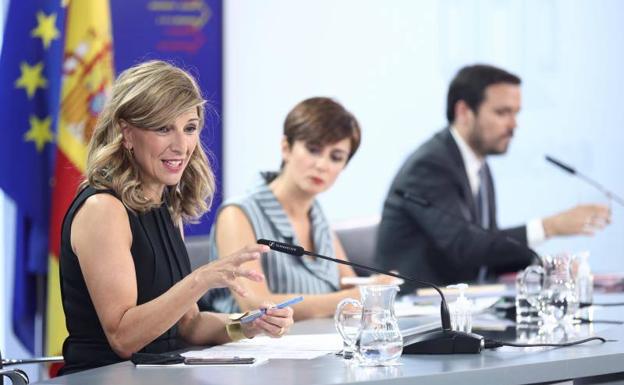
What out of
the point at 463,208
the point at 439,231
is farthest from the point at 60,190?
the point at 463,208

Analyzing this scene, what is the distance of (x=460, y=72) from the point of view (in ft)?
16.3

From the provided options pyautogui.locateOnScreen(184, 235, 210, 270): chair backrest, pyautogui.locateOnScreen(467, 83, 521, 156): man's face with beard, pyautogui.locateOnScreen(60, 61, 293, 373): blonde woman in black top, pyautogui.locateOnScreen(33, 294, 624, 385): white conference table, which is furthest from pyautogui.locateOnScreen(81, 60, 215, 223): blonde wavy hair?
pyautogui.locateOnScreen(467, 83, 521, 156): man's face with beard

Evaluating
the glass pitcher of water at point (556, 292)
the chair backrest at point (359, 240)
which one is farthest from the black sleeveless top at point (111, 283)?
the chair backrest at point (359, 240)

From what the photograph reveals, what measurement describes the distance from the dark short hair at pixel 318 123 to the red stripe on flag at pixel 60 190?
99 centimetres

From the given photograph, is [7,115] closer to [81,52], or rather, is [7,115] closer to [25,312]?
[81,52]

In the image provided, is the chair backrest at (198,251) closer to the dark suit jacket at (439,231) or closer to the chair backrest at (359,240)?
the chair backrest at (359,240)

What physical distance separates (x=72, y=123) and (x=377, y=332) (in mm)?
2368

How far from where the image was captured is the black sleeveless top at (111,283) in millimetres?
2434

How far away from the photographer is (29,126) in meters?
4.22

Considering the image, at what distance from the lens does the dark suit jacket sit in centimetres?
443

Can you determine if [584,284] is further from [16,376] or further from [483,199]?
[16,376]

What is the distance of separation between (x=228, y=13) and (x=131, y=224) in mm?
2842

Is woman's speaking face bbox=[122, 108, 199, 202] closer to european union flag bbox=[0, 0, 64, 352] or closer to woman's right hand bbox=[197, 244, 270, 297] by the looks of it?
woman's right hand bbox=[197, 244, 270, 297]

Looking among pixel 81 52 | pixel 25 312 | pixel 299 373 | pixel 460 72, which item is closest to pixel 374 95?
pixel 460 72
